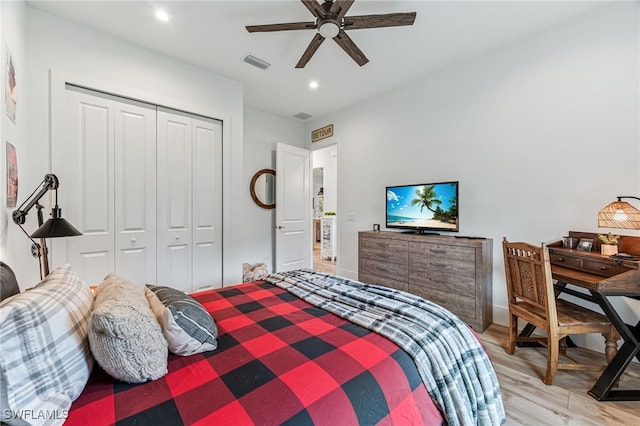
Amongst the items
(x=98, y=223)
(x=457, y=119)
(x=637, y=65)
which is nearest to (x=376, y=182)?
(x=457, y=119)

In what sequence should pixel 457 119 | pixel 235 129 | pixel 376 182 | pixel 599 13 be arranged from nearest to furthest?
pixel 599 13, pixel 457 119, pixel 235 129, pixel 376 182

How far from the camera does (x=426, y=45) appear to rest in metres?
2.70

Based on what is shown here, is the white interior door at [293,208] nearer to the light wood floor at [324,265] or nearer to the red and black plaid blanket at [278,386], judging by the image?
the light wood floor at [324,265]

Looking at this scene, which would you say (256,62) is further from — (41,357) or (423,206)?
(41,357)

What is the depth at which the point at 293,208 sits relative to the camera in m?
4.55

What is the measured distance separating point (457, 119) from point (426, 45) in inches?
35.4

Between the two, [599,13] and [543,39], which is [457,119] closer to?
[543,39]

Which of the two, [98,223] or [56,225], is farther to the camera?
[98,223]

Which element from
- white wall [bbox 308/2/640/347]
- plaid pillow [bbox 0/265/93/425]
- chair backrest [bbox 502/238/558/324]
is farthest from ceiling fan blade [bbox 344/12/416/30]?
plaid pillow [bbox 0/265/93/425]

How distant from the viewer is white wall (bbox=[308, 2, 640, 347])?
2125mm

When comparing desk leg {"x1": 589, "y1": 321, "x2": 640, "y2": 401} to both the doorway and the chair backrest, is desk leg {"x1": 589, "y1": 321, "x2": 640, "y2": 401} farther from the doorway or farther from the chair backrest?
the doorway

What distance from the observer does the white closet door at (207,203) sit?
3.12 meters

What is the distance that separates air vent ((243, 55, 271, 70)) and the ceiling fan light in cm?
116

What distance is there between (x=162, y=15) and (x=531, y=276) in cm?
371
